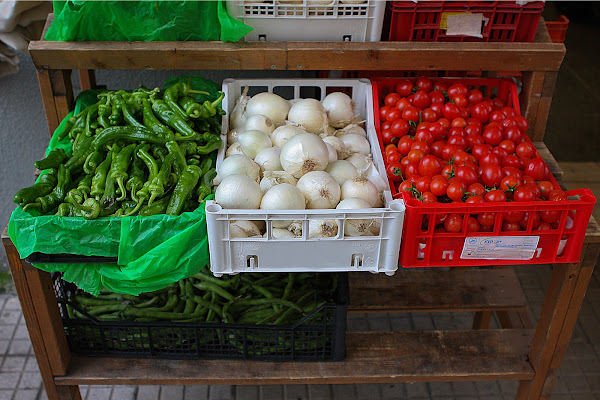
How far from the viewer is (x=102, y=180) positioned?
2270 mm

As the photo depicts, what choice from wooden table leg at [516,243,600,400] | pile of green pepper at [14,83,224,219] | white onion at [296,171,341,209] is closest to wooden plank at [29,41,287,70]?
pile of green pepper at [14,83,224,219]

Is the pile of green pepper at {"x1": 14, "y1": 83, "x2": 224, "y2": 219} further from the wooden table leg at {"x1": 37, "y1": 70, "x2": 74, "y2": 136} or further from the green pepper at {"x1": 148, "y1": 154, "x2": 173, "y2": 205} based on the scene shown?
the wooden table leg at {"x1": 37, "y1": 70, "x2": 74, "y2": 136}

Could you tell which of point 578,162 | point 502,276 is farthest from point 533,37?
point 578,162

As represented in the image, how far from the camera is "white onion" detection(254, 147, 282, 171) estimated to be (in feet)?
7.83

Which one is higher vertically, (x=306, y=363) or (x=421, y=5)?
(x=421, y=5)

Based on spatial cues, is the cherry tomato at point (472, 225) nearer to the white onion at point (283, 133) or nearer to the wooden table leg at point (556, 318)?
the wooden table leg at point (556, 318)

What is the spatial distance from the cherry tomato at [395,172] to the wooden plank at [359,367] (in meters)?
0.82

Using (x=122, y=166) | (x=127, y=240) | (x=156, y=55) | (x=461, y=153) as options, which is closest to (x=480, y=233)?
(x=461, y=153)

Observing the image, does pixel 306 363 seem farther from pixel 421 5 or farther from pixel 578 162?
pixel 578 162

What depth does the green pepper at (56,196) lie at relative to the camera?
2145 millimetres

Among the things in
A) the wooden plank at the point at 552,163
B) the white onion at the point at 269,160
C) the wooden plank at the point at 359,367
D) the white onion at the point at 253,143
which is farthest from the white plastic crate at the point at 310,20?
the wooden plank at the point at 359,367

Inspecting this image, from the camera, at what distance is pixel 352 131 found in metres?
2.67

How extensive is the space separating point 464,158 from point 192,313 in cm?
141

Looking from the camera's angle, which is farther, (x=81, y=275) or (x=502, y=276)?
(x=502, y=276)
